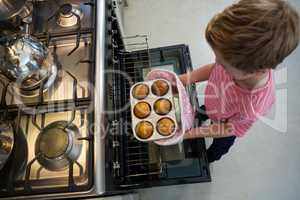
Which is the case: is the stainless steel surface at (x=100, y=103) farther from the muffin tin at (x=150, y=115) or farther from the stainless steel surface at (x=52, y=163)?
the muffin tin at (x=150, y=115)

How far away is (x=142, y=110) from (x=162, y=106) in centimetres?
6

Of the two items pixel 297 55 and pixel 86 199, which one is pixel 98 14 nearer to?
pixel 86 199

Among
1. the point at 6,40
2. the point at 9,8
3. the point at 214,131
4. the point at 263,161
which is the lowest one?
the point at 263,161

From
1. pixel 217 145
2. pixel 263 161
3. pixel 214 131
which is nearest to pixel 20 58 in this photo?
pixel 214 131

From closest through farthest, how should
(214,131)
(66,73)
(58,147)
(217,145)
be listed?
(58,147) → (66,73) → (214,131) → (217,145)

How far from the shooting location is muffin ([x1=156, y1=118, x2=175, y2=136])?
0.77m

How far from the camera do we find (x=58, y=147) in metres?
0.62

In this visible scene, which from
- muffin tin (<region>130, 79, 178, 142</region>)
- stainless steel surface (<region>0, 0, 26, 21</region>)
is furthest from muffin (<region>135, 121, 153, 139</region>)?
stainless steel surface (<region>0, 0, 26, 21</region>)

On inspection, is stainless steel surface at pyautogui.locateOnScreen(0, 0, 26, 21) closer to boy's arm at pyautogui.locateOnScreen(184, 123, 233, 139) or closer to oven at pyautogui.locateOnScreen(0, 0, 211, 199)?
oven at pyautogui.locateOnScreen(0, 0, 211, 199)

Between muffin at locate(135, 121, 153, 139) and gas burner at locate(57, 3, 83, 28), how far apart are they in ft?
1.11

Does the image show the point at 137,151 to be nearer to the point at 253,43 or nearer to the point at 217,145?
the point at 217,145

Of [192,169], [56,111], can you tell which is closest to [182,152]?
[192,169]

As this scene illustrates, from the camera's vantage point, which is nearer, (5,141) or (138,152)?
(5,141)

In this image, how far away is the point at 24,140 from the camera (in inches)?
25.8
